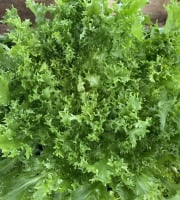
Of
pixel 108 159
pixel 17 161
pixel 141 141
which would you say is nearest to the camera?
pixel 108 159

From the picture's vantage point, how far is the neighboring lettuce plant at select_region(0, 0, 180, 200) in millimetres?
1370

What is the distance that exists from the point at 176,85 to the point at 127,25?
0.22 metres

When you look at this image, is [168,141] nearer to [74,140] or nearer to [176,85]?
[176,85]

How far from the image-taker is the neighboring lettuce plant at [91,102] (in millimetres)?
1370

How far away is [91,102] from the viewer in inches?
54.2

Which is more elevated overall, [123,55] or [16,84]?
[123,55]

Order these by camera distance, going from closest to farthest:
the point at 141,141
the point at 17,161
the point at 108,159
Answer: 1. the point at 108,159
2. the point at 141,141
3. the point at 17,161

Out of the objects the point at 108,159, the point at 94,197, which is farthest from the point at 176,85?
the point at 94,197

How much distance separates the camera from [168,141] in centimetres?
150

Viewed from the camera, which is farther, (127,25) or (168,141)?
(168,141)

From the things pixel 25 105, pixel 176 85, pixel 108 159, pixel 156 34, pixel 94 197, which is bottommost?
pixel 94 197

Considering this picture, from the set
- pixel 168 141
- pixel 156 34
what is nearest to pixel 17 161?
pixel 168 141

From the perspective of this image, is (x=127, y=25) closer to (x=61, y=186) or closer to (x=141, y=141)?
(x=141, y=141)

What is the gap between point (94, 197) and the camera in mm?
1405
